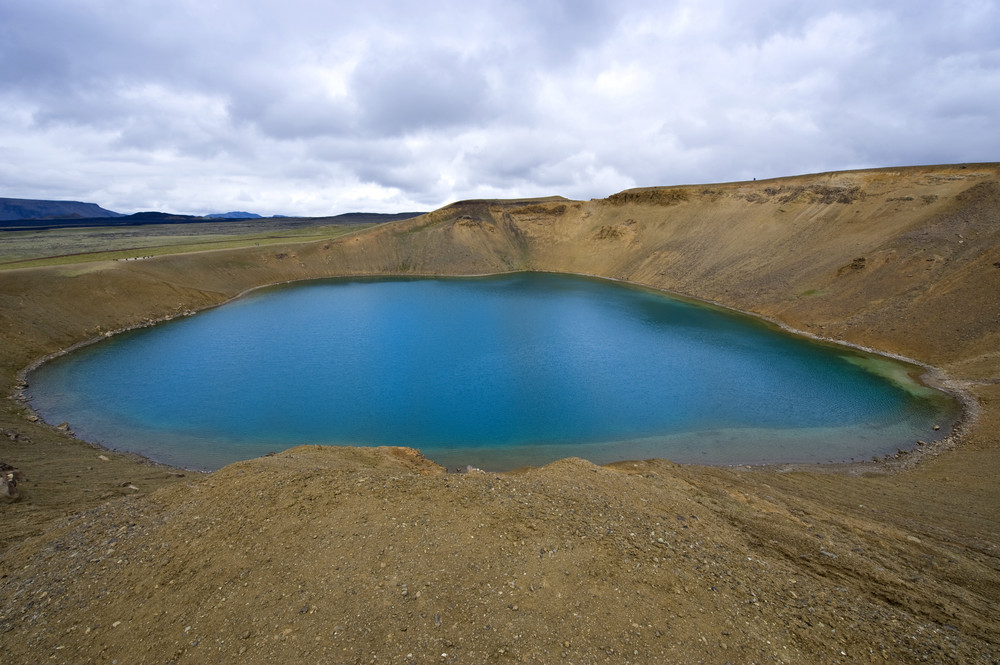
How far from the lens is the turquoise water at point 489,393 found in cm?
1781

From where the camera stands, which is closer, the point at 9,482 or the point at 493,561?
the point at 493,561

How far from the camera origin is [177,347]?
30.4 m

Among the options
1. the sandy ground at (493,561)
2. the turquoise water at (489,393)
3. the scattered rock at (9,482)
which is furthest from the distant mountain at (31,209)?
the sandy ground at (493,561)

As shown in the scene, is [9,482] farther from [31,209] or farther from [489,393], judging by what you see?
[31,209]

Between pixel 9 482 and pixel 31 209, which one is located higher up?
pixel 31 209

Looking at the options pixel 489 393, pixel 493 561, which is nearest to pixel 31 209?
pixel 489 393

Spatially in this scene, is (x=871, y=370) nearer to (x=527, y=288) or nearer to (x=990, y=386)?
(x=990, y=386)

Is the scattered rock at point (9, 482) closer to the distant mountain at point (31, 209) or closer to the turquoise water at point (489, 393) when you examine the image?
the turquoise water at point (489, 393)

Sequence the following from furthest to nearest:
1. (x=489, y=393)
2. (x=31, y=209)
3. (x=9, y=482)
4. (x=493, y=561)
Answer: (x=31, y=209) < (x=489, y=393) < (x=9, y=482) < (x=493, y=561)

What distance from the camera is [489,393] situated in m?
22.4

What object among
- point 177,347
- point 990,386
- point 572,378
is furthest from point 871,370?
point 177,347

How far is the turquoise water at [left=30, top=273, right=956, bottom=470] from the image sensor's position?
17812 millimetres

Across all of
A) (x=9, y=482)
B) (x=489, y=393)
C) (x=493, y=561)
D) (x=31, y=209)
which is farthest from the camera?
(x=31, y=209)

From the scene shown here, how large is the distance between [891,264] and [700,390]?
78.6 ft
